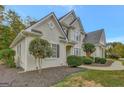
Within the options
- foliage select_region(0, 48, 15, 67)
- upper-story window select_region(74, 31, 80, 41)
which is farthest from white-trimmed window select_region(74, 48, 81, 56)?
foliage select_region(0, 48, 15, 67)

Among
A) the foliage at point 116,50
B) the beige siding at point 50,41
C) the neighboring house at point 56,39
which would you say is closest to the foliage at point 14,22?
the neighboring house at point 56,39

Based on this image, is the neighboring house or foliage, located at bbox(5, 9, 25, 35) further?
foliage, located at bbox(5, 9, 25, 35)

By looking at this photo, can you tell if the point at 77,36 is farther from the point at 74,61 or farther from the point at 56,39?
the point at 74,61

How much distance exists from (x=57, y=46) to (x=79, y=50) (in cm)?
374

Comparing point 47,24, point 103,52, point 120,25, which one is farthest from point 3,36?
point 120,25

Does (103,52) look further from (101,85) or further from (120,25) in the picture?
(101,85)

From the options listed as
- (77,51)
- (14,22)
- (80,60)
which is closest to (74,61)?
(80,60)

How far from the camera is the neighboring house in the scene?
38.7 ft

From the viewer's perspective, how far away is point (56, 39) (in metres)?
14.1

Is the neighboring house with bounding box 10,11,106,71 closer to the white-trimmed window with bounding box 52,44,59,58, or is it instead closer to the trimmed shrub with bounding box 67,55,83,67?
the white-trimmed window with bounding box 52,44,59,58

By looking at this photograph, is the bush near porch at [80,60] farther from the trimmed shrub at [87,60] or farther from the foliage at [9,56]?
the foliage at [9,56]

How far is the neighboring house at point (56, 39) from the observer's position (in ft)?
38.7
